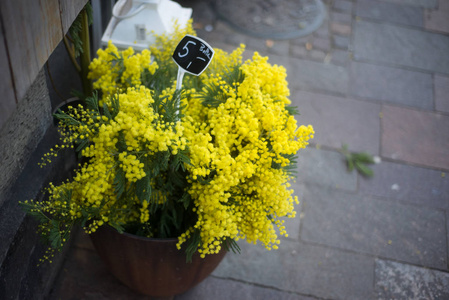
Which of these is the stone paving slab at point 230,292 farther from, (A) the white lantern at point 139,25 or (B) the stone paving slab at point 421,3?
(B) the stone paving slab at point 421,3

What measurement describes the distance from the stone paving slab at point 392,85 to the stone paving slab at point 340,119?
168mm

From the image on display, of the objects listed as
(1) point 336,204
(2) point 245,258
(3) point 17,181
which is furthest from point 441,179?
(3) point 17,181

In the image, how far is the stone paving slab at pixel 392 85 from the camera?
12.3ft

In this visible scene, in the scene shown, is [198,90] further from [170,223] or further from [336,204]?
[336,204]

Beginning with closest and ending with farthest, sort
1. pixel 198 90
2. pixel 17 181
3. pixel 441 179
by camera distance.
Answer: pixel 17 181
pixel 198 90
pixel 441 179

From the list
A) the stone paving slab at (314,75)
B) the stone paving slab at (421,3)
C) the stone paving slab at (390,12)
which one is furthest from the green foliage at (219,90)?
the stone paving slab at (421,3)

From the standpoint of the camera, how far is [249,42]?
4027 mm

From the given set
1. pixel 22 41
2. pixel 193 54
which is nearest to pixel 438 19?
pixel 193 54

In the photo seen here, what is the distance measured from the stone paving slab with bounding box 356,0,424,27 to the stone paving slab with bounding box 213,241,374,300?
2.85m

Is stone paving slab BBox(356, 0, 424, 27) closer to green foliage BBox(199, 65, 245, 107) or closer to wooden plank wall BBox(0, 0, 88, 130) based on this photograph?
green foliage BBox(199, 65, 245, 107)

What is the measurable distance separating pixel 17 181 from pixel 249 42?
268 centimetres

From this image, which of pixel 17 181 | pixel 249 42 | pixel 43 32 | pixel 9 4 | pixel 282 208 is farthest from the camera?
pixel 249 42

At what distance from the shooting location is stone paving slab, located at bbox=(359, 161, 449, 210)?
309cm

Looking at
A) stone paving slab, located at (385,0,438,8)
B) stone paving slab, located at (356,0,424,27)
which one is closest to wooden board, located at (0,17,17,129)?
stone paving slab, located at (356,0,424,27)
